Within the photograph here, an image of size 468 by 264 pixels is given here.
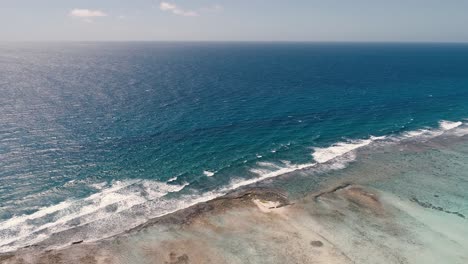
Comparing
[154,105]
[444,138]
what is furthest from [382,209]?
[154,105]

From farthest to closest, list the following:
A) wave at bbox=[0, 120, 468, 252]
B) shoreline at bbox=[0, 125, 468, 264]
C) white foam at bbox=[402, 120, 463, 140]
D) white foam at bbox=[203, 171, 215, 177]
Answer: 1. white foam at bbox=[402, 120, 463, 140]
2. white foam at bbox=[203, 171, 215, 177]
3. wave at bbox=[0, 120, 468, 252]
4. shoreline at bbox=[0, 125, 468, 264]

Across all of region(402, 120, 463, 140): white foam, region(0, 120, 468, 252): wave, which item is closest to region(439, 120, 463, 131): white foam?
region(402, 120, 463, 140): white foam

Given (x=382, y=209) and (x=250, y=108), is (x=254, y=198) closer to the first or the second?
(x=382, y=209)

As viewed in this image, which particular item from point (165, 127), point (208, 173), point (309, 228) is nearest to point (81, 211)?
point (208, 173)

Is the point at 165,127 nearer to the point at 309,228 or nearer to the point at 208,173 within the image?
the point at 208,173

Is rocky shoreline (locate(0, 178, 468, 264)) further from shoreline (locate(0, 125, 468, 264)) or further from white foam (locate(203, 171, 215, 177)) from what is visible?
white foam (locate(203, 171, 215, 177))
